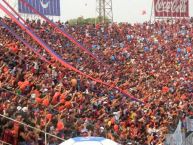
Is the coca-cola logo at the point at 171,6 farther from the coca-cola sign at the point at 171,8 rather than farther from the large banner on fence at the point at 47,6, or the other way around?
the large banner on fence at the point at 47,6

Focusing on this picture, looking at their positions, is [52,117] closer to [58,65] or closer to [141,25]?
[58,65]

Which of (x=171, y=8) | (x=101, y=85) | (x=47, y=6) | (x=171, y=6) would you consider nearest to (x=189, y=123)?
(x=101, y=85)

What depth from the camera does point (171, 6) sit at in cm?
3875

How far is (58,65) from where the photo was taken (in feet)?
55.2

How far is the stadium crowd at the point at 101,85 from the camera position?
10.0 metres

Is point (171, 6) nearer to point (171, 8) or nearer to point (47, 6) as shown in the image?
point (171, 8)

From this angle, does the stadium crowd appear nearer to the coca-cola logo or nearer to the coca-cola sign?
the coca-cola sign

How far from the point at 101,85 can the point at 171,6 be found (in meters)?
23.0

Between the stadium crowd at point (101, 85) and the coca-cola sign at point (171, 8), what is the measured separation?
5.64 metres

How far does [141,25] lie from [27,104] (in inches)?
920

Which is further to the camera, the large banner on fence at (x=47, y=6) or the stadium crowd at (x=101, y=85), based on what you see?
the large banner on fence at (x=47, y=6)

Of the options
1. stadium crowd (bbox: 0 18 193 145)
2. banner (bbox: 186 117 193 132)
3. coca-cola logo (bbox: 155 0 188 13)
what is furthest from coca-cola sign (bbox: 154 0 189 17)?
banner (bbox: 186 117 193 132)

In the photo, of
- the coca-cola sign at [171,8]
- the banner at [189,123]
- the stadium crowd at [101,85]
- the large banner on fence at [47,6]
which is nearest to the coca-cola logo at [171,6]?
the coca-cola sign at [171,8]

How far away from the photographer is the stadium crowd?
32.9 feet
